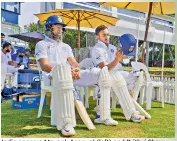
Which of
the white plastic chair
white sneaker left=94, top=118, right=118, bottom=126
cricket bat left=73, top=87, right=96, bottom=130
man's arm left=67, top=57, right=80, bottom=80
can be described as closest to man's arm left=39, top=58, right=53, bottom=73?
man's arm left=67, top=57, right=80, bottom=80

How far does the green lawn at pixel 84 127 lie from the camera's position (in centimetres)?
439

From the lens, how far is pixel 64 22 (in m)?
4.70

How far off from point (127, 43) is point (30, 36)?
4.16ft

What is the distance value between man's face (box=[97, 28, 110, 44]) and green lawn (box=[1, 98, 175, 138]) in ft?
2.76

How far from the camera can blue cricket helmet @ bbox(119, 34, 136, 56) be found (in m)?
4.66

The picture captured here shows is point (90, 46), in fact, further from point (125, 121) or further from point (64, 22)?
point (125, 121)

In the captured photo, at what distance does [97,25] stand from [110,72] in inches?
26.7

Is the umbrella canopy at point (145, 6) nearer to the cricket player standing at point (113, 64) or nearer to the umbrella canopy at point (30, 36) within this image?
the cricket player standing at point (113, 64)

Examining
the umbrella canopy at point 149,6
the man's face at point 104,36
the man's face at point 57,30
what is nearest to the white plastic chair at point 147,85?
the umbrella canopy at point 149,6

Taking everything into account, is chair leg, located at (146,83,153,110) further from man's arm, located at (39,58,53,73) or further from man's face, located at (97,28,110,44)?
man's arm, located at (39,58,53,73)

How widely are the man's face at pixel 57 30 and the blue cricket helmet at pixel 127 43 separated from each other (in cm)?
79

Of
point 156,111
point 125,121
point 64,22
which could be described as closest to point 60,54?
point 64,22

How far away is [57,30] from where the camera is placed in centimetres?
457

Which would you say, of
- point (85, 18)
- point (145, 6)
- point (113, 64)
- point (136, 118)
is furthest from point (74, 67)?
point (145, 6)
